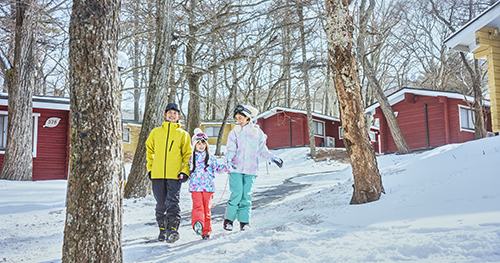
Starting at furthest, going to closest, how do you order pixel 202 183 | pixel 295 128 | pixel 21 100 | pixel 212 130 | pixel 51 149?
pixel 212 130 → pixel 295 128 → pixel 51 149 → pixel 21 100 → pixel 202 183

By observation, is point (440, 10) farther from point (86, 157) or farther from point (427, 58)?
point (86, 157)

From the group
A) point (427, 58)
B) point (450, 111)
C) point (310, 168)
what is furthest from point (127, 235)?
point (427, 58)

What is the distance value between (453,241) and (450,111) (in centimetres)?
1831

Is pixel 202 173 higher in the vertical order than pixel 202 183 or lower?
higher

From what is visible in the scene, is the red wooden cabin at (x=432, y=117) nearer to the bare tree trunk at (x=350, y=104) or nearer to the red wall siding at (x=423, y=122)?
the red wall siding at (x=423, y=122)

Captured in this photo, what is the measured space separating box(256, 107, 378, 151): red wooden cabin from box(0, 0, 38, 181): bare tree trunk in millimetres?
17165

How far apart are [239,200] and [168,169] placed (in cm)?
108

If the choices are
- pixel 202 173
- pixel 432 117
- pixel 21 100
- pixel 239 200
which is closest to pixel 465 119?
pixel 432 117

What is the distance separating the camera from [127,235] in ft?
16.7

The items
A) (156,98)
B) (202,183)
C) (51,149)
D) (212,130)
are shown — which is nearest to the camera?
(202,183)

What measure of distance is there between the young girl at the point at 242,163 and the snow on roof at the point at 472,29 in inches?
318

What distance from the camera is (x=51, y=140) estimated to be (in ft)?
46.6

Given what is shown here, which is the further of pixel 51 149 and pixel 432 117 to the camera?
pixel 432 117

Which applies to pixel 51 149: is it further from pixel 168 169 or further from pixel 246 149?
pixel 246 149
